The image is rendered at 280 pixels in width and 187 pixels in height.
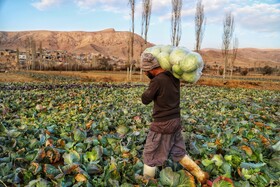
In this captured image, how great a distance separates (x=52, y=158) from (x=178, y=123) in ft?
5.42

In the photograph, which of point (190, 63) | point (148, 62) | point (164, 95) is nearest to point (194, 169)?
point (164, 95)

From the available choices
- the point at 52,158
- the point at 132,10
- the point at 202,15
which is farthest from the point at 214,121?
the point at 202,15

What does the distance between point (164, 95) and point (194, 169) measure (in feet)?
3.19

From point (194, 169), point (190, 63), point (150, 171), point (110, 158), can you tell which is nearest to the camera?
point (190, 63)

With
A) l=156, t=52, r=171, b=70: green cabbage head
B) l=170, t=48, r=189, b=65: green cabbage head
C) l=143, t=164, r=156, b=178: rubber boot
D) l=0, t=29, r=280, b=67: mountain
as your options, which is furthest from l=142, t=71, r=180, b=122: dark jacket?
l=0, t=29, r=280, b=67: mountain

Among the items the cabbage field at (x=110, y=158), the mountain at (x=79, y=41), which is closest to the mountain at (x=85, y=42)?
the mountain at (x=79, y=41)

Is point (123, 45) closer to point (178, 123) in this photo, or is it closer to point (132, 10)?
point (132, 10)

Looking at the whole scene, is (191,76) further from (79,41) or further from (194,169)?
(79,41)

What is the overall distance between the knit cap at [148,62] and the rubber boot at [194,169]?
118cm

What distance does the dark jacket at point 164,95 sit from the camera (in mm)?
3193

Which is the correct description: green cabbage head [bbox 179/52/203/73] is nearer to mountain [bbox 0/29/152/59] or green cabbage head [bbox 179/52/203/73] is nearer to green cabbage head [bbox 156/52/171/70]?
green cabbage head [bbox 156/52/171/70]

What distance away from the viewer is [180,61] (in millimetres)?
3076

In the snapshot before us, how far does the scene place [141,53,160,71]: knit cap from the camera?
10.3ft

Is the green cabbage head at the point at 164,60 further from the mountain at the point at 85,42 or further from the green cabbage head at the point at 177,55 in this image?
the mountain at the point at 85,42
